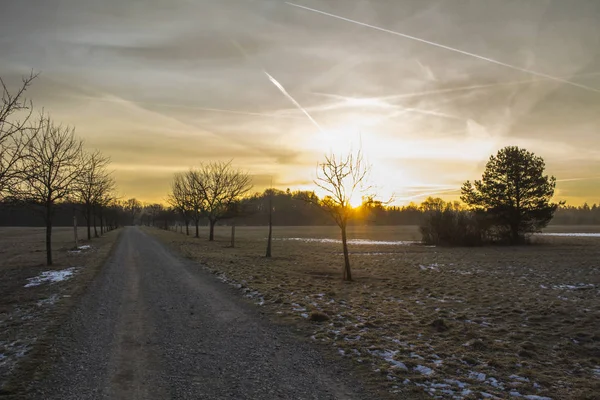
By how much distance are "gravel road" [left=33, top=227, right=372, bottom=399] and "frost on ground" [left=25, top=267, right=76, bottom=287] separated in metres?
4.57

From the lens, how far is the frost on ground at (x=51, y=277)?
14.0m

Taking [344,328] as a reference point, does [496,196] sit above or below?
above

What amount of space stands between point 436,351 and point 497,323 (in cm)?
338

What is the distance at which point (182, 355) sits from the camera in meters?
6.50

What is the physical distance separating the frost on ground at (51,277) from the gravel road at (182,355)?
457 centimetres

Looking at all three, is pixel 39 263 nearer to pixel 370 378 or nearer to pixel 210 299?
pixel 210 299

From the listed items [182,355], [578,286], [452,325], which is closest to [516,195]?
[578,286]

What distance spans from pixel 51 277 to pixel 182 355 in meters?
11.7

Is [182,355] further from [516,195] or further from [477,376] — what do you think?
[516,195]

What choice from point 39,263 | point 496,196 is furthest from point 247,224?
point 39,263

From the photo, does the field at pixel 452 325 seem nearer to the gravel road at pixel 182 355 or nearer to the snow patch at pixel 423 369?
the snow patch at pixel 423 369

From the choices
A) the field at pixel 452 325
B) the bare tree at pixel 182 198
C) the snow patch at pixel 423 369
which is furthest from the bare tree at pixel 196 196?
the snow patch at pixel 423 369

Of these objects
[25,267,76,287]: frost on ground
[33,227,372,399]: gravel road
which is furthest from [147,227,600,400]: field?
[25,267,76,287]: frost on ground

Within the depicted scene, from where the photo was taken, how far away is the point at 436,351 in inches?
282
